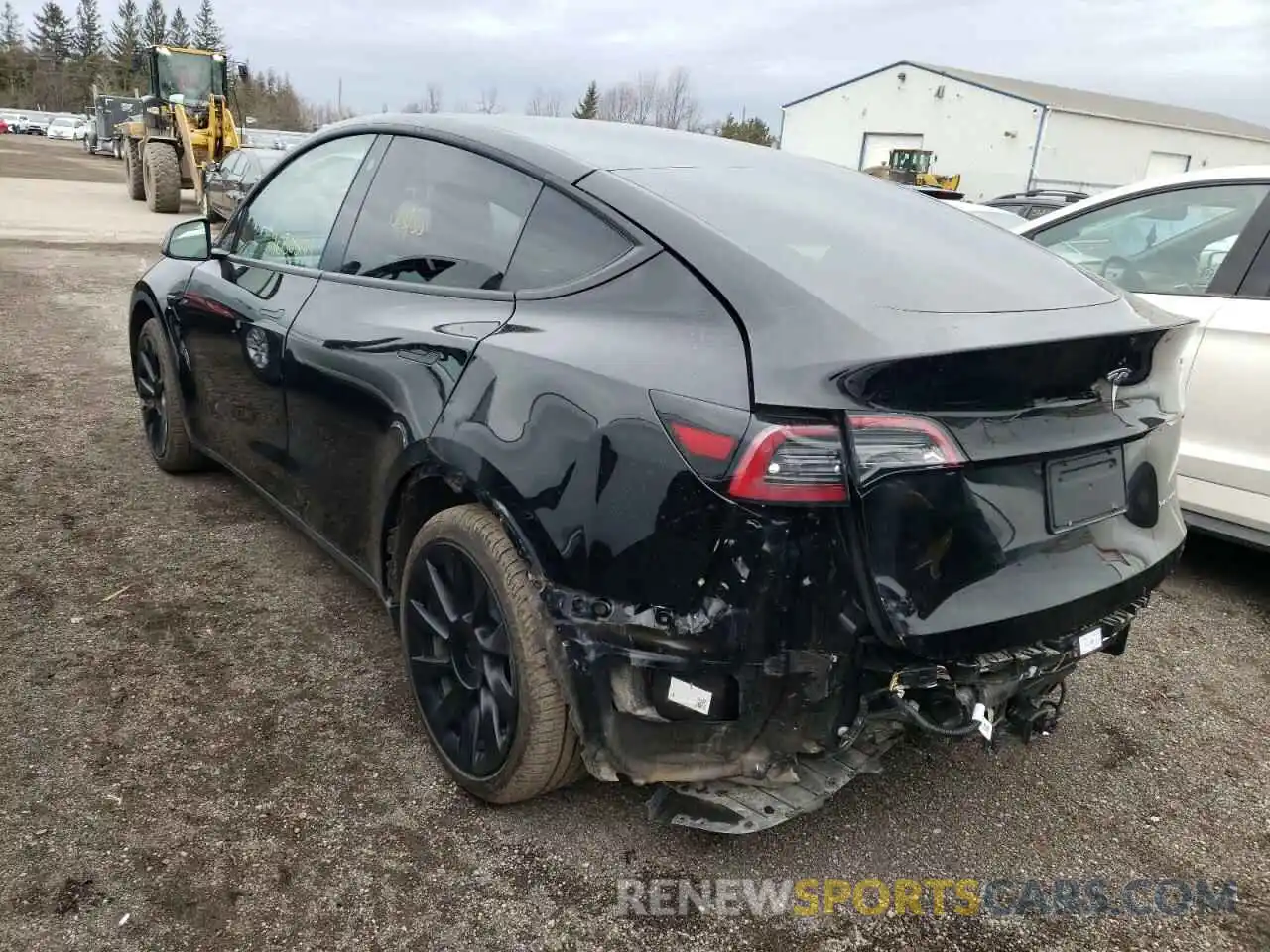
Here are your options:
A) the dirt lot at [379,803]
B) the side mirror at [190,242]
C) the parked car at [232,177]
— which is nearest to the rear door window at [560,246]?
the dirt lot at [379,803]

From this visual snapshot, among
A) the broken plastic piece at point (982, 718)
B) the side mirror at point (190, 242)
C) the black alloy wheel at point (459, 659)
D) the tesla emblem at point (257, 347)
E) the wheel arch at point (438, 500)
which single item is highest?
the side mirror at point (190, 242)

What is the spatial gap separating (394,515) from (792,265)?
4.23 feet

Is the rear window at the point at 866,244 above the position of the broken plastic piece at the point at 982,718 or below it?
above

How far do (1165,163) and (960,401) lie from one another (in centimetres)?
4652

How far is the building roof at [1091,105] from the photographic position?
36094 mm

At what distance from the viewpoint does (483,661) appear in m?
2.27

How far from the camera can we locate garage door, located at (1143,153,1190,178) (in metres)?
39.8

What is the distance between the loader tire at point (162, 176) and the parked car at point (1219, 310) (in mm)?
18308

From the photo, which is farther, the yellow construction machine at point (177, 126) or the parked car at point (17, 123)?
the parked car at point (17, 123)

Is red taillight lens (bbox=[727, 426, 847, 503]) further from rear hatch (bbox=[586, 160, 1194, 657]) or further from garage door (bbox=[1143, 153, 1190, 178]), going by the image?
garage door (bbox=[1143, 153, 1190, 178])

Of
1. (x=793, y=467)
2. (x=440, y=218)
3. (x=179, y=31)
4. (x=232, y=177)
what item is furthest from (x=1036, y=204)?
(x=179, y=31)

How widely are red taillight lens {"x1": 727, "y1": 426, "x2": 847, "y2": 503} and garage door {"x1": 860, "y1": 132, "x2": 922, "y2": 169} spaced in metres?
40.0

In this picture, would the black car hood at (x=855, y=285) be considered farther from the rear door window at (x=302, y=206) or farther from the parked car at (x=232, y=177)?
the parked car at (x=232, y=177)

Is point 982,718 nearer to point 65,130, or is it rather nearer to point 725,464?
point 725,464
